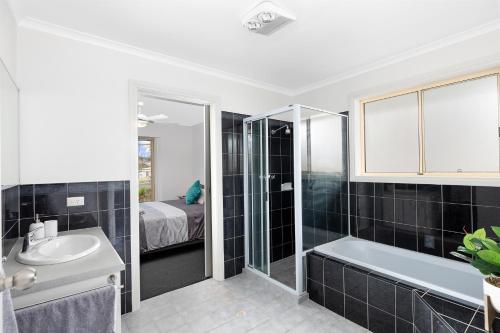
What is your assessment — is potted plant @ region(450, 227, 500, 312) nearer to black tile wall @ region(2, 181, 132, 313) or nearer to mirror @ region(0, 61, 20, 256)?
mirror @ region(0, 61, 20, 256)

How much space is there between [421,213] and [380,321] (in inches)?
45.9

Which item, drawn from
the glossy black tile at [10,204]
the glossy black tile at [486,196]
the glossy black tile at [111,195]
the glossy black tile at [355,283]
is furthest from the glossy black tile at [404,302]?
the glossy black tile at [10,204]

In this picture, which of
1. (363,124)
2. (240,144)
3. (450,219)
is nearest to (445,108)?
(363,124)

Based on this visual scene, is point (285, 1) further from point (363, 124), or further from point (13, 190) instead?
point (13, 190)

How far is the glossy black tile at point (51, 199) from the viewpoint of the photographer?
6.66ft

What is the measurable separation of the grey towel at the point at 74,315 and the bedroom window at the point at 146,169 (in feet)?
16.7

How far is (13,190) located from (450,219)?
3.65 m

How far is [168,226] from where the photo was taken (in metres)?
3.89

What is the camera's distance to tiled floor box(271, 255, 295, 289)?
9.60 feet

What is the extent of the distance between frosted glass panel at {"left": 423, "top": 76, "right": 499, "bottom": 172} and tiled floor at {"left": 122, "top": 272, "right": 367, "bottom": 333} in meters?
1.81

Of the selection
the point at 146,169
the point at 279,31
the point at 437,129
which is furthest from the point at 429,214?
the point at 146,169

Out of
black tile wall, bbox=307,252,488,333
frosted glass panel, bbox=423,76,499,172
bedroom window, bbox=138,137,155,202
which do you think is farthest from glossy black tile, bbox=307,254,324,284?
bedroom window, bbox=138,137,155,202

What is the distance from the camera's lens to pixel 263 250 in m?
3.16

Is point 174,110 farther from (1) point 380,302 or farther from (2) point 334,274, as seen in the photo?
(1) point 380,302
